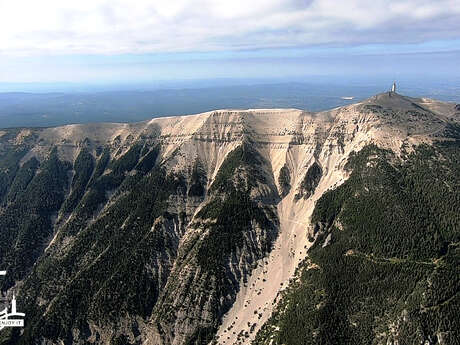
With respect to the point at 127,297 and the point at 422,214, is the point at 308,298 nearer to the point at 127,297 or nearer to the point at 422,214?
the point at 422,214

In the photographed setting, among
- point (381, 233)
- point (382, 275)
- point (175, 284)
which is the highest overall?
point (381, 233)

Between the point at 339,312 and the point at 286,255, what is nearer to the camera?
the point at 339,312

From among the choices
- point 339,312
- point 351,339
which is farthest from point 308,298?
point 351,339

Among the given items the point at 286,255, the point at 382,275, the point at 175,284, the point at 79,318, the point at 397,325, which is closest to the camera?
the point at 397,325

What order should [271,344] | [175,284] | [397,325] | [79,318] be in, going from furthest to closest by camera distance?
[175,284] → [79,318] → [271,344] → [397,325]

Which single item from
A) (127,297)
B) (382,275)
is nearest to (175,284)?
(127,297)

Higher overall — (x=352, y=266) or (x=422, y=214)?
(x=422, y=214)
